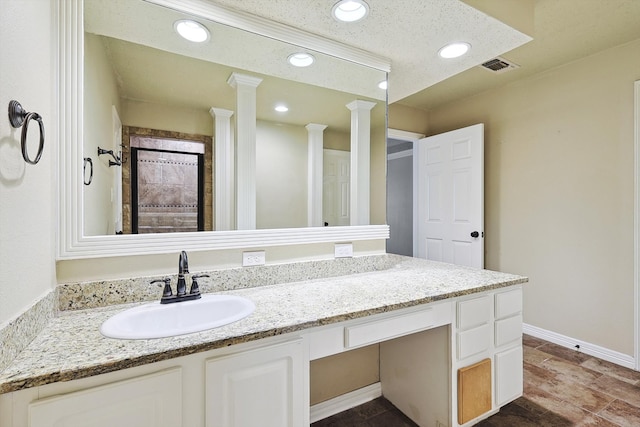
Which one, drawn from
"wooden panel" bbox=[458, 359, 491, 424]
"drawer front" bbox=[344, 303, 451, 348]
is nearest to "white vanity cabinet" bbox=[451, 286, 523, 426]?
"wooden panel" bbox=[458, 359, 491, 424]

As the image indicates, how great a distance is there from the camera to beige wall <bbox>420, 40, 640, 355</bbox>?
2.36 metres

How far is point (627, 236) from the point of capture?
2.32 meters

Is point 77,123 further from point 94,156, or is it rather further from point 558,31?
point 558,31

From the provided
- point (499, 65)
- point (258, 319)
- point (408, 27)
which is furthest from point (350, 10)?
point (499, 65)

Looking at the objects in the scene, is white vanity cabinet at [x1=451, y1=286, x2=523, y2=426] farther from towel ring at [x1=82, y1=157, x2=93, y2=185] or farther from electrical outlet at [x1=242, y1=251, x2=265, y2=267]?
towel ring at [x1=82, y1=157, x2=93, y2=185]

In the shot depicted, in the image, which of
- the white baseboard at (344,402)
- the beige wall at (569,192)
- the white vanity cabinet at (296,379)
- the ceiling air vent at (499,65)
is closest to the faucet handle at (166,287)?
the white vanity cabinet at (296,379)

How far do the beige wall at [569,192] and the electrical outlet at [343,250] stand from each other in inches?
80.8

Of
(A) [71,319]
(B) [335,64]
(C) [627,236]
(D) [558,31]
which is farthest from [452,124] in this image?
(A) [71,319]

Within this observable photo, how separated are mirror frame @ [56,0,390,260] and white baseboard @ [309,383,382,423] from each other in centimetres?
100

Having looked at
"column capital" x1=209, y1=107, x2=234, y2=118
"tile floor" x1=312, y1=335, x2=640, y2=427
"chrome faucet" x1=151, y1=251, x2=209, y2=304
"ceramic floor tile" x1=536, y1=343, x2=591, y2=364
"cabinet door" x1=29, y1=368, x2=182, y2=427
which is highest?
"column capital" x1=209, y1=107, x2=234, y2=118

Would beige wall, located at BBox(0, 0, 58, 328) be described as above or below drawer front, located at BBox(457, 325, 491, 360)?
above

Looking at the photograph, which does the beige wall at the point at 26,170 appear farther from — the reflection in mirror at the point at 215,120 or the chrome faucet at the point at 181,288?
the chrome faucet at the point at 181,288

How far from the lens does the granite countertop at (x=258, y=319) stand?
A: 2.64 feet

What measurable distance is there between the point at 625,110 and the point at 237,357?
3.16 meters
